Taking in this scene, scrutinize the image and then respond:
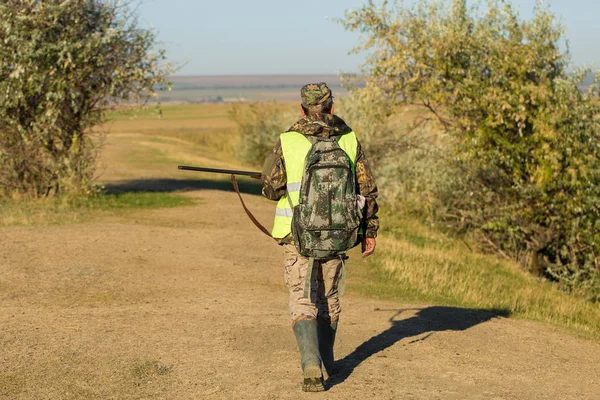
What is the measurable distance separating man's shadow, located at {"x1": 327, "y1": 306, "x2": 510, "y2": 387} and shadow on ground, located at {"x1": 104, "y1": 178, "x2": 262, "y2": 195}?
11109 mm

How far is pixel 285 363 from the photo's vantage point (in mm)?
7070

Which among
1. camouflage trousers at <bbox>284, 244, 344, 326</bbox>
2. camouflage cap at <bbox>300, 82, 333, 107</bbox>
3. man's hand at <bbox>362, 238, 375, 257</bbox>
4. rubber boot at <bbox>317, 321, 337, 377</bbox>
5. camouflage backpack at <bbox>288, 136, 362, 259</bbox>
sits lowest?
rubber boot at <bbox>317, 321, 337, 377</bbox>

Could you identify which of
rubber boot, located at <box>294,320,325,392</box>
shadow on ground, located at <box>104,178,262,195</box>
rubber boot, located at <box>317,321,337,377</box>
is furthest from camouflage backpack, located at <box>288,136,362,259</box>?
shadow on ground, located at <box>104,178,262,195</box>

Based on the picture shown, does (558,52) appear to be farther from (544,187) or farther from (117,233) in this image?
(117,233)

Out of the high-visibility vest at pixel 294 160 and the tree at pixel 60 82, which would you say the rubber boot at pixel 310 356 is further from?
the tree at pixel 60 82

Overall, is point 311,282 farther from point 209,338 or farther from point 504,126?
point 504,126

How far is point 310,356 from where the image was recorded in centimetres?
615

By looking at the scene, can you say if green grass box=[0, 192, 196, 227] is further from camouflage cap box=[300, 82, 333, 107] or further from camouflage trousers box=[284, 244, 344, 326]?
camouflage cap box=[300, 82, 333, 107]

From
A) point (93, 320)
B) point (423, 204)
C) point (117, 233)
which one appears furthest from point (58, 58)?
point (93, 320)

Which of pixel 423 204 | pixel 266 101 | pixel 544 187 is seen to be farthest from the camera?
pixel 266 101

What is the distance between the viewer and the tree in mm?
16422

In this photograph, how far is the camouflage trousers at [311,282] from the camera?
20.6 feet

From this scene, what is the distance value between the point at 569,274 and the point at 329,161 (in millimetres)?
11495

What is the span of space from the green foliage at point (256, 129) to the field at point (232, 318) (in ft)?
63.3
